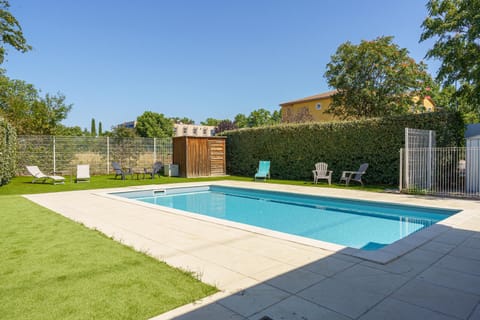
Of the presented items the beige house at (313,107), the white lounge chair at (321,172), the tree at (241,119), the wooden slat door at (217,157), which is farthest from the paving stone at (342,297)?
the tree at (241,119)

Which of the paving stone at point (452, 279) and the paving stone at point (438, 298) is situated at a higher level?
the paving stone at point (438, 298)

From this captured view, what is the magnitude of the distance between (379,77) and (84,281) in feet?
78.1

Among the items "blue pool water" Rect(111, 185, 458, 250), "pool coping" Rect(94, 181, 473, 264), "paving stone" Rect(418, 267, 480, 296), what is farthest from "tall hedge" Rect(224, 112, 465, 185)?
"paving stone" Rect(418, 267, 480, 296)

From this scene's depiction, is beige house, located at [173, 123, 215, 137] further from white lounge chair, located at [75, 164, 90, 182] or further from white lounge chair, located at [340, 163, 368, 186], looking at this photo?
white lounge chair, located at [340, 163, 368, 186]

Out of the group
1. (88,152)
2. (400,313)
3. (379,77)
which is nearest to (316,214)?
(400,313)

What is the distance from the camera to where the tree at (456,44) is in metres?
12.3

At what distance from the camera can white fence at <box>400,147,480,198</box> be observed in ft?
31.2

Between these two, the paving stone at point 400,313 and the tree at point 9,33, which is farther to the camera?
the tree at point 9,33

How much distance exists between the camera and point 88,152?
683 inches

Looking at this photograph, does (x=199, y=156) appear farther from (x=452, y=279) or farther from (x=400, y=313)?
(x=400, y=313)

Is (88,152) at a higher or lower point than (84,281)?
higher

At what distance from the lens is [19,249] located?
4172 millimetres

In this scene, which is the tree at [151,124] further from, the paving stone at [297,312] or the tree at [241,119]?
the paving stone at [297,312]

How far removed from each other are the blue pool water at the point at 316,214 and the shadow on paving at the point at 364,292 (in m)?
2.01
